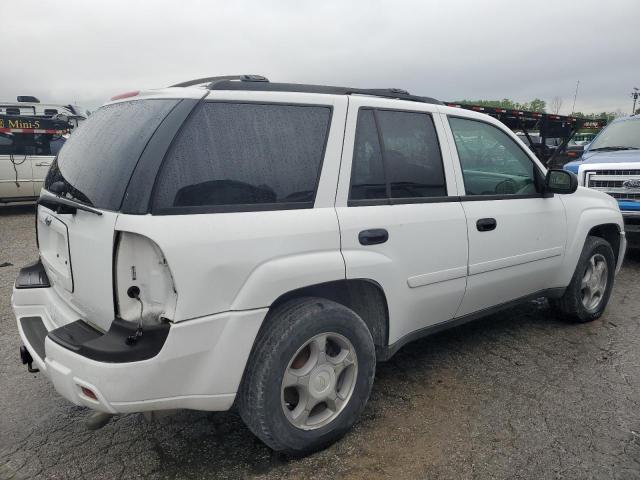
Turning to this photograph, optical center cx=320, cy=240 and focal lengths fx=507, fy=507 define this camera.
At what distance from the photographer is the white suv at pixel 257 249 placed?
6.85ft

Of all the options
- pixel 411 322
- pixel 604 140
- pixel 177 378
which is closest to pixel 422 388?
pixel 411 322

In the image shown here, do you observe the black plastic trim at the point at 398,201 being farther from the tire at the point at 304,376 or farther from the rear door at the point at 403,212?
the tire at the point at 304,376

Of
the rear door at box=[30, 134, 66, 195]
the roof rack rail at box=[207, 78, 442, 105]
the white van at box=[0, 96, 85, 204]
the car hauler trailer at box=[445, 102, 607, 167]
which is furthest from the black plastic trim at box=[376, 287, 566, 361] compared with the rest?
the white van at box=[0, 96, 85, 204]

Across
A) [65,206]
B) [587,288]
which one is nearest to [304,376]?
[65,206]

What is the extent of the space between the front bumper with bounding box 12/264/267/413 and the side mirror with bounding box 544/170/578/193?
8.25 ft

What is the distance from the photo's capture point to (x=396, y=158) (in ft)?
9.55

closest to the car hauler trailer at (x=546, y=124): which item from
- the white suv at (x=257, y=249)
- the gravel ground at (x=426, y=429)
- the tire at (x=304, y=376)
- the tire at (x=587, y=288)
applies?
the tire at (x=587, y=288)

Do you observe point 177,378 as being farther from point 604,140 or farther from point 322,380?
point 604,140

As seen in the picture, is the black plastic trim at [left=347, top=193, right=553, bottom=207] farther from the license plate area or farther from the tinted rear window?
the license plate area

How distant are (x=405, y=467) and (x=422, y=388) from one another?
33.0 inches

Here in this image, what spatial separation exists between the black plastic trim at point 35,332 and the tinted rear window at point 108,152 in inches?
28.8

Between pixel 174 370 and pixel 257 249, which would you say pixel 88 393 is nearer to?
pixel 174 370

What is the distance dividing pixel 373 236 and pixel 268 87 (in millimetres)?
928

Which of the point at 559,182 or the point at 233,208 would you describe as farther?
the point at 559,182
